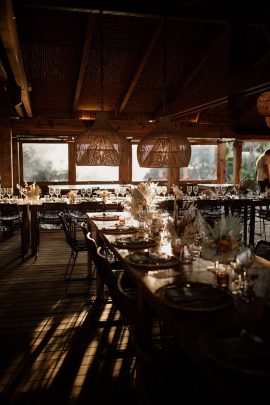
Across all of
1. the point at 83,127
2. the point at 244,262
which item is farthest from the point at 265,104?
the point at 83,127

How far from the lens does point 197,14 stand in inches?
215

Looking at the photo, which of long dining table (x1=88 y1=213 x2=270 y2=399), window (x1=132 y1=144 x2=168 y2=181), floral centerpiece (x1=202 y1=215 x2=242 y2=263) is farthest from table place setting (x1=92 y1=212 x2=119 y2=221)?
Result: window (x1=132 y1=144 x2=168 y2=181)

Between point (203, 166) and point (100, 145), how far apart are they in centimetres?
1062

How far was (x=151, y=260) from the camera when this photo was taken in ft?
9.50

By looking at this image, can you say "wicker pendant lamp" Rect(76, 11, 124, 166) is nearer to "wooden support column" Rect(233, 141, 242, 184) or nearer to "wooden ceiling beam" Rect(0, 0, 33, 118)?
"wooden ceiling beam" Rect(0, 0, 33, 118)

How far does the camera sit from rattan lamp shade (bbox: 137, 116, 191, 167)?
4098mm

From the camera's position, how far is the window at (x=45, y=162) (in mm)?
12883

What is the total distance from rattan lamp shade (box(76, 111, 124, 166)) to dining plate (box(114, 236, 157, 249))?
98 centimetres

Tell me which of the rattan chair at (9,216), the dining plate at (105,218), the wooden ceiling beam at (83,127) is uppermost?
the wooden ceiling beam at (83,127)

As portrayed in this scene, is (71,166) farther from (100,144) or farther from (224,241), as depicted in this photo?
(224,241)

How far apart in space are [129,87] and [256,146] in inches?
467

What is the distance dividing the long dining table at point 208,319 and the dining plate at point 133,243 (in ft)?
1.52

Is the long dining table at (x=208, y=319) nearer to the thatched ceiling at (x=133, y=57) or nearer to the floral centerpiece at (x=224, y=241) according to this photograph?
the floral centerpiece at (x=224, y=241)

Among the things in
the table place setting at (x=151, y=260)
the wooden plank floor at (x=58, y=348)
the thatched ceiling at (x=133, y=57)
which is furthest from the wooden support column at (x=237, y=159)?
the table place setting at (x=151, y=260)
